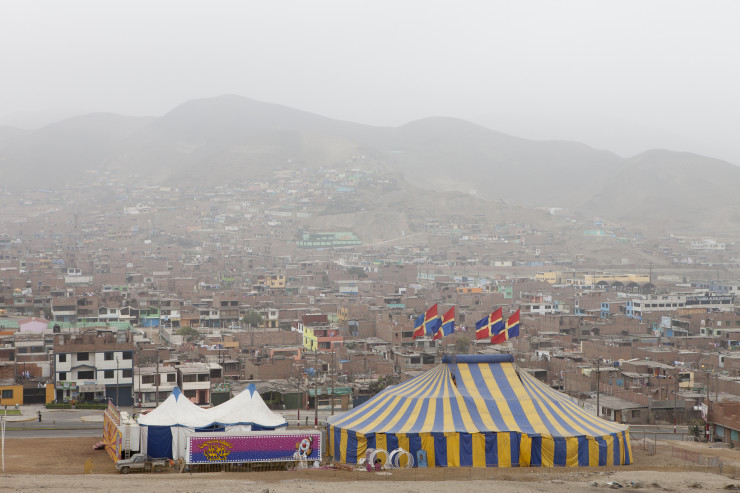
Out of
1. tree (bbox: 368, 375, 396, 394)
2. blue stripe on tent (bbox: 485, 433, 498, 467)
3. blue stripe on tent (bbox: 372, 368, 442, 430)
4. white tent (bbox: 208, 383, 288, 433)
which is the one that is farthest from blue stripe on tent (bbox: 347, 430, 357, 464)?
tree (bbox: 368, 375, 396, 394)

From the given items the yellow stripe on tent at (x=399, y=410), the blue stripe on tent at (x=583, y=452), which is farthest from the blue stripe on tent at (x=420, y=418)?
the blue stripe on tent at (x=583, y=452)

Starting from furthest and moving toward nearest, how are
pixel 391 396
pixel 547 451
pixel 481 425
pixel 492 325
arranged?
pixel 492 325
pixel 391 396
pixel 481 425
pixel 547 451

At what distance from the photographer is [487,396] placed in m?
27.0

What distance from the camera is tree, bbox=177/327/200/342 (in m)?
62.5

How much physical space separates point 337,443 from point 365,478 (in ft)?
12.7

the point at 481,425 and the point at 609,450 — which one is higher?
the point at 481,425

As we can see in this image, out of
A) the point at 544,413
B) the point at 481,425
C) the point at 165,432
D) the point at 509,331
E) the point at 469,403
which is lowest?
the point at 165,432

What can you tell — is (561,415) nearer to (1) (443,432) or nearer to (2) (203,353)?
(1) (443,432)

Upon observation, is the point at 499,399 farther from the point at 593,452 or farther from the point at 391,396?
the point at 391,396

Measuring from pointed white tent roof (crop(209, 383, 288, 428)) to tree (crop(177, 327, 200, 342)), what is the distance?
3389cm

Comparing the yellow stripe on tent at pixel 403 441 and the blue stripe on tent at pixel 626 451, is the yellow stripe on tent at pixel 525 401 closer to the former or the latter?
the blue stripe on tent at pixel 626 451

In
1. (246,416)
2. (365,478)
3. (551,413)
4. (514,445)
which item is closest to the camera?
(365,478)

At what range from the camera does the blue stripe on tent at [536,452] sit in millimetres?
25156

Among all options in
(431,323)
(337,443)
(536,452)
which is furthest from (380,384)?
(536,452)
